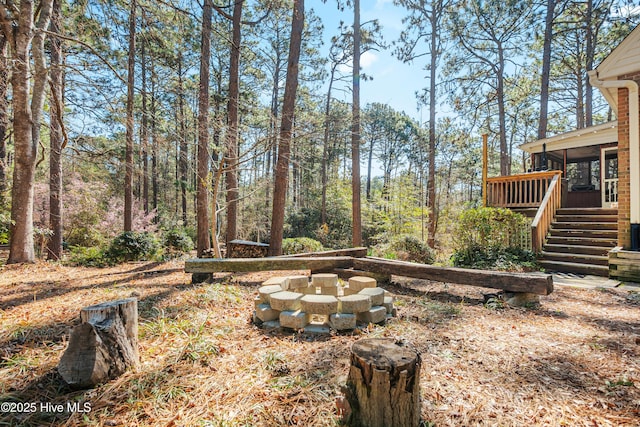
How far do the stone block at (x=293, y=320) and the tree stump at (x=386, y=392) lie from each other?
1.33m

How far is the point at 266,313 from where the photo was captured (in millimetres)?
3037

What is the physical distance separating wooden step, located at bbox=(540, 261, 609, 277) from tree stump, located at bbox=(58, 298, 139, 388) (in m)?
7.69

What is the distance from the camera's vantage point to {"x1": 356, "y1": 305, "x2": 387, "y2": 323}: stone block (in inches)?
117

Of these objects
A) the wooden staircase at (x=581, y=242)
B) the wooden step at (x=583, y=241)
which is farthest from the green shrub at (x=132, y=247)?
the wooden step at (x=583, y=241)

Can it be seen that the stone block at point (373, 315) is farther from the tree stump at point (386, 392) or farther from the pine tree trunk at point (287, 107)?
the pine tree trunk at point (287, 107)

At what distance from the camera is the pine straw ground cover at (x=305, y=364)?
1684 mm

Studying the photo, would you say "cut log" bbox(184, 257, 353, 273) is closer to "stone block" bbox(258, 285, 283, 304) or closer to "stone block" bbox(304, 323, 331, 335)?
"stone block" bbox(258, 285, 283, 304)

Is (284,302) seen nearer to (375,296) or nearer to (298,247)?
(375,296)

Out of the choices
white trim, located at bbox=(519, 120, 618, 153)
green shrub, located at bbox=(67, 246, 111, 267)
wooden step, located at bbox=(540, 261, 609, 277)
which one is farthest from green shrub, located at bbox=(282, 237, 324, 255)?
white trim, located at bbox=(519, 120, 618, 153)

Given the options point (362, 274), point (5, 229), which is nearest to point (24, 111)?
point (5, 229)

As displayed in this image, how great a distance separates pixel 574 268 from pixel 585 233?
4.98 feet

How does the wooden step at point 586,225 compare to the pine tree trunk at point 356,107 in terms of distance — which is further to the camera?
the pine tree trunk at point 356,107

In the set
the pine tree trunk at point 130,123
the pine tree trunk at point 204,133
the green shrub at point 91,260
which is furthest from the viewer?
the pine tree trunk at point 130,123

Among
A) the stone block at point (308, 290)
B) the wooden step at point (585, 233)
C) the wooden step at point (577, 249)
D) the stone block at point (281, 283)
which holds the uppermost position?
the wooden step at point (585, 233)
